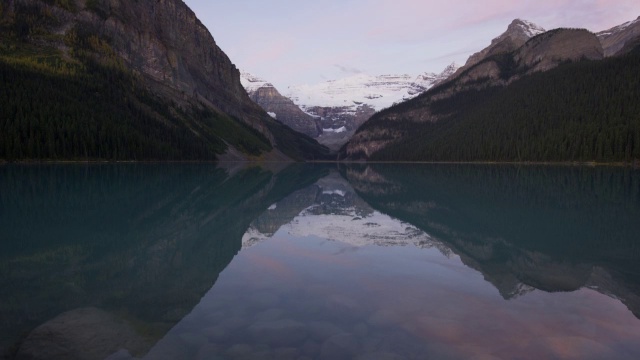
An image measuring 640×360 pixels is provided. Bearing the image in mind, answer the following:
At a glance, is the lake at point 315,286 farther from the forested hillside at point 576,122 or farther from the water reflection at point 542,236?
the forested hillside at point 576,122

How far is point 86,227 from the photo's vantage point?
2483cm

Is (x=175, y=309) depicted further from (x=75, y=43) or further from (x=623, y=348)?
(x=75, y=43)

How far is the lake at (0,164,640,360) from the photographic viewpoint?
9602mm

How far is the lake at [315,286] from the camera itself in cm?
960

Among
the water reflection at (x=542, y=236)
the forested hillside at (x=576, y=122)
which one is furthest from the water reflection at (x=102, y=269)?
the forested hillside at (x=576, y=122)

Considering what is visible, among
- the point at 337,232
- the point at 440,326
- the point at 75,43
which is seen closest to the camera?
the point at 440,326

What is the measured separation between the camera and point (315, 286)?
14.4 metres

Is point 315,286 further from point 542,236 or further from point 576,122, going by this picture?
point 576,122

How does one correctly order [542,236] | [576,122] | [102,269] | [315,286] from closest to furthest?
[315,286], [102,269], [542,236], [576,122]

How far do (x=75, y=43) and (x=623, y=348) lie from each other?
220 m

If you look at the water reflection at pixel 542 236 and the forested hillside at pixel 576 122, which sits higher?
the forested hillside at pixel 576 122

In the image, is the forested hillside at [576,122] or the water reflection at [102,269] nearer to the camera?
the water reflection at [102,269]

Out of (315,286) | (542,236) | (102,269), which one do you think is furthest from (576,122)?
(102,269)

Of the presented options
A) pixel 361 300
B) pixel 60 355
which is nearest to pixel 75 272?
Result: pixel 60 355
